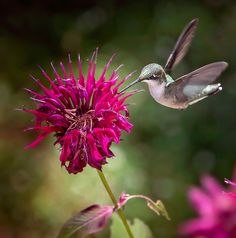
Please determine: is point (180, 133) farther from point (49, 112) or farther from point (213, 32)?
point (49, 112)

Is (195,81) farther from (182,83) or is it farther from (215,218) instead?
(215,218)

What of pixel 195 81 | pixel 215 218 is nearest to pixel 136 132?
pixel 215 218

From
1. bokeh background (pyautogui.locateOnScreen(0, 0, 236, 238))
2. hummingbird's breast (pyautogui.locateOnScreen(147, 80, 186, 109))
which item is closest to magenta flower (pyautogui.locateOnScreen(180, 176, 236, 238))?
hummingbird's breast (pyautogui.locateOnScreen(147, 80, 186, 109))

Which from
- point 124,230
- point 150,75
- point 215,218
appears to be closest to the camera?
point 150,75

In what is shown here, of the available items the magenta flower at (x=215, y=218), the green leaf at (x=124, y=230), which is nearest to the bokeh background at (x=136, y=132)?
the magenta flower at (x=215, y=218)

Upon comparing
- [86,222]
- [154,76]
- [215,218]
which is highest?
[154,76]

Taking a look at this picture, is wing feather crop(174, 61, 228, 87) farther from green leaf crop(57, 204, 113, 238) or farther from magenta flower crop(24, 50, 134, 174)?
green leaf crop(57, 204, 113, 238)
